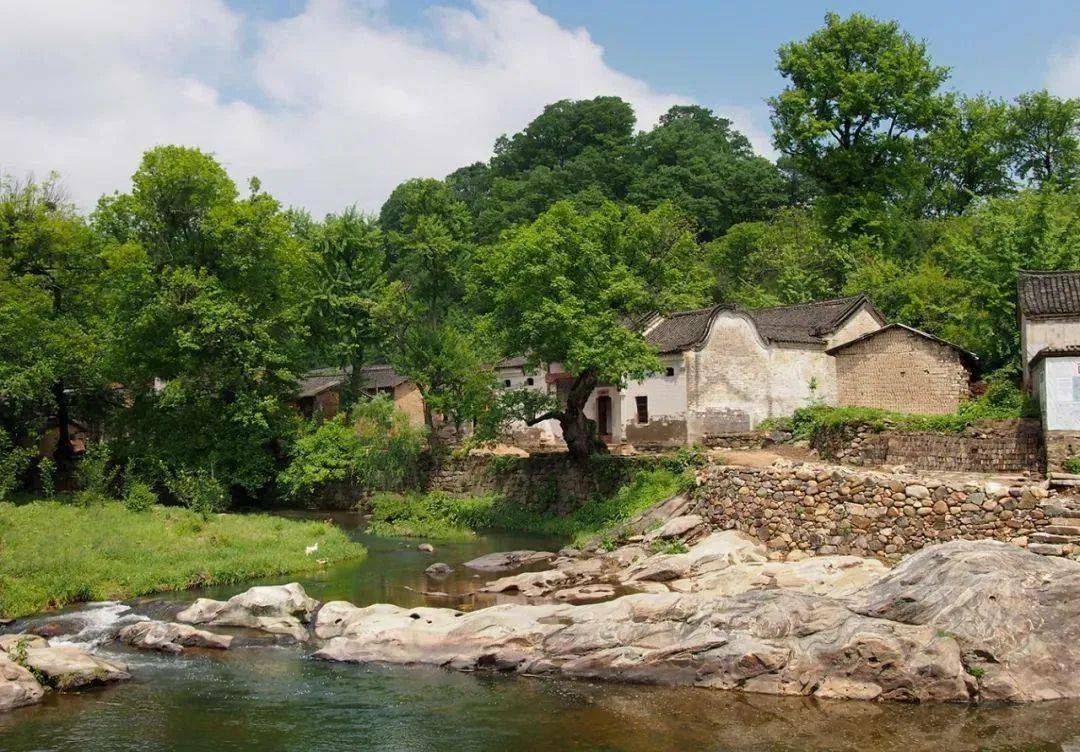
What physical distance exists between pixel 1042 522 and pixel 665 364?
18.4 metres

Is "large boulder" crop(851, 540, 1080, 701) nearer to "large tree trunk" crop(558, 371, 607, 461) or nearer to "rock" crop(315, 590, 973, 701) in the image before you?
"rock" crop(315, 590, 973, 701)

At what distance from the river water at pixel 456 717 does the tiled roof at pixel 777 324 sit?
21.6 meters

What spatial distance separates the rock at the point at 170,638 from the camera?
17438 mm

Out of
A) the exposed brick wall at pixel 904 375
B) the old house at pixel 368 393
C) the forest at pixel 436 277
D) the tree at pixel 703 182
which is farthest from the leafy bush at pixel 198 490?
the tree at pixel 703 182

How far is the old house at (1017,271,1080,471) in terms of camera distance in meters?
23.2

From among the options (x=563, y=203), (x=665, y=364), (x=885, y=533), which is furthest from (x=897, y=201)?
(x=885, y=533)

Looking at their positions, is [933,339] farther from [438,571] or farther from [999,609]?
[999,609]

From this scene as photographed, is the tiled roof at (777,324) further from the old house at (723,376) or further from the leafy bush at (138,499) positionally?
the leafy bush at (138,499)

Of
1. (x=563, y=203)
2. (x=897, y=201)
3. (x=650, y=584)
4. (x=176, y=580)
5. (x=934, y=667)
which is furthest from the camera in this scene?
(x=897, y=201)

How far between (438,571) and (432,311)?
2316cm

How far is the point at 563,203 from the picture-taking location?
30125mm

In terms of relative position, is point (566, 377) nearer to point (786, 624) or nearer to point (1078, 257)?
point (1078, 257)

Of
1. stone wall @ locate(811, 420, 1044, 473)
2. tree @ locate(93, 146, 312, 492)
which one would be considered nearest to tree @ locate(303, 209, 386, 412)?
tree @ locate(93, 146, 312, 492)

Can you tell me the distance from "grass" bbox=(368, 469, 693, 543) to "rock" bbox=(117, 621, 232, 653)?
11.8 meters
